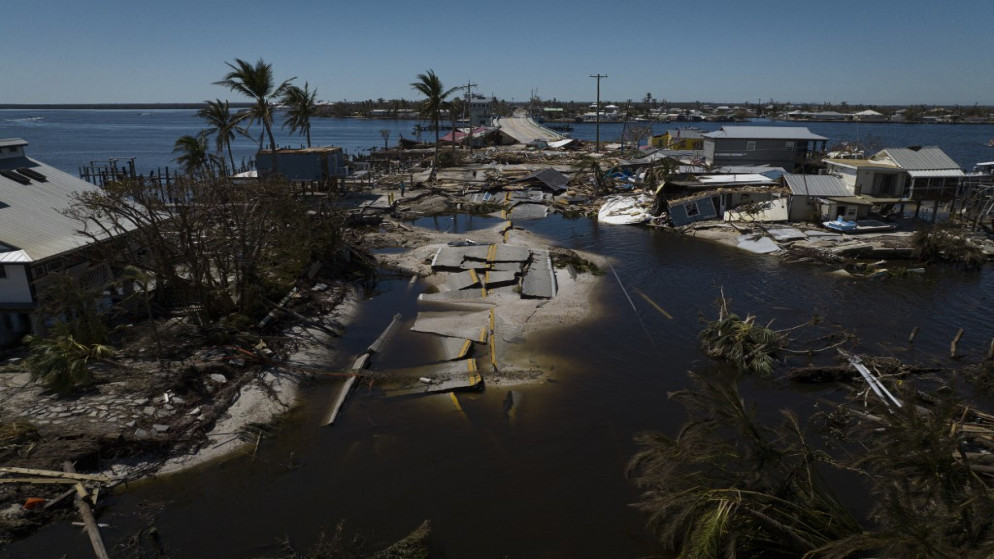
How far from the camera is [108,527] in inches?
432

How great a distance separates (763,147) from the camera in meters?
48.3

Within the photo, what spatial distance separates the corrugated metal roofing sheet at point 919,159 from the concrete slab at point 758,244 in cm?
1071

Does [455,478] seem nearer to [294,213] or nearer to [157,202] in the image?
[157,202]

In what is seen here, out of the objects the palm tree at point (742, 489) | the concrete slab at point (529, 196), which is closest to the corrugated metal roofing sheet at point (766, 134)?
the concrete slab at point (529, 196)

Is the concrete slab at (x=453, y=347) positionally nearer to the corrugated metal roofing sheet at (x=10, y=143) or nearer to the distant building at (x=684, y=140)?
the corrugated metal roofing sheet at (x=10, y=143)

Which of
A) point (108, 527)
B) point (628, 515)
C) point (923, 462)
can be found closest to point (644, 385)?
point (628, 515)

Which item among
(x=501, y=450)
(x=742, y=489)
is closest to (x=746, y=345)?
(x=501, y=450)

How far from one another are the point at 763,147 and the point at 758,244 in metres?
20.7

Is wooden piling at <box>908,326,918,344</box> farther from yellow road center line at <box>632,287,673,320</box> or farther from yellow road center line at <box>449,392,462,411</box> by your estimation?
yellow road center line at <box>449,392,462,411</box>

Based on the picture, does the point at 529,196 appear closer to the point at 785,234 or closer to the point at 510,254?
the point at 510,254

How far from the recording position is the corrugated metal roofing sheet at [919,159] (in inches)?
1364

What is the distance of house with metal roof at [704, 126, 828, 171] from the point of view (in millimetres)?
47875

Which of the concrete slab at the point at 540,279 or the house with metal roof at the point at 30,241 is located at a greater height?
the house with metal roof at the point at 30,241

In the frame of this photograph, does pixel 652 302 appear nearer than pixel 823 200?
Yes
